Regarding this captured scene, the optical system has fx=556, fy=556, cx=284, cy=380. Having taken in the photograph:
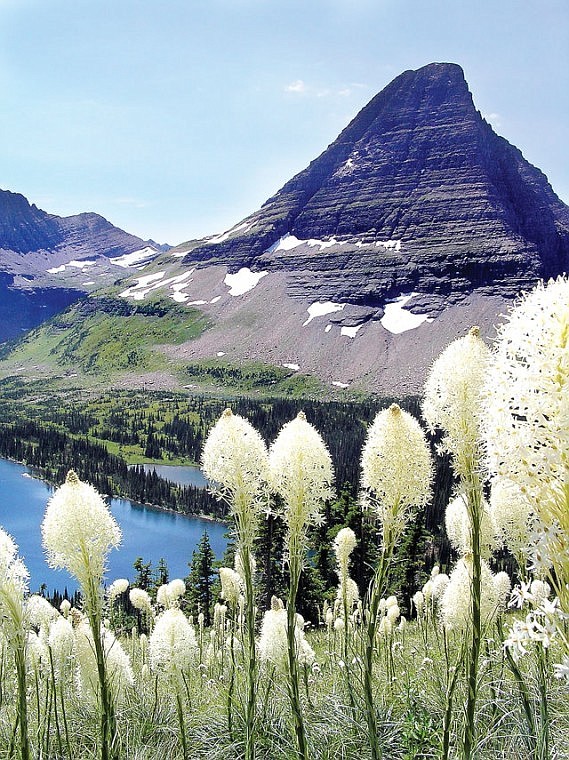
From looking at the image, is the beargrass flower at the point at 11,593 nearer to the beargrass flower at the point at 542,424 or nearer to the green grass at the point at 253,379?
the beargrass flower at the point at 542,424

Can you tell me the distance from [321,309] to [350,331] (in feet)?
57.9

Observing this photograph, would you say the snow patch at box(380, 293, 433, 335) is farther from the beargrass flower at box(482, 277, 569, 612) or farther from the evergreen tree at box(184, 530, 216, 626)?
the beargrass flower at box(482, 277, 569, 612)

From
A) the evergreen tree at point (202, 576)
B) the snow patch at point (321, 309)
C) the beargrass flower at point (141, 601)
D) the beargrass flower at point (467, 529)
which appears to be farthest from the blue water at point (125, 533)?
the snow patch at point (321, 309)

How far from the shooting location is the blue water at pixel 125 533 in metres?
65.9

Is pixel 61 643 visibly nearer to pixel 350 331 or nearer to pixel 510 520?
pixel 510 520

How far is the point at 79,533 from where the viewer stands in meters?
4.82

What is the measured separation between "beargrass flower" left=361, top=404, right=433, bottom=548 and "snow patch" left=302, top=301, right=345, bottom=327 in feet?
619

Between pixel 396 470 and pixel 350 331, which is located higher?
pixel 350 331

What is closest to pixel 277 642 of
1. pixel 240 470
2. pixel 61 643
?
pixel 61 643

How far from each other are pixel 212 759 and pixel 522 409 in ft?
16.6

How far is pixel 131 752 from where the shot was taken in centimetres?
602

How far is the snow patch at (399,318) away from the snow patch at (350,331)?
29.7 feet

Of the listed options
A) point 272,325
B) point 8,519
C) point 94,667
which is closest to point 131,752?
point 94,667

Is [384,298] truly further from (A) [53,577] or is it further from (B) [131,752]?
(B) [131,752]
